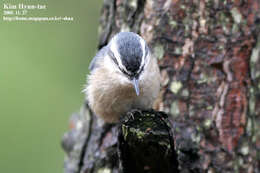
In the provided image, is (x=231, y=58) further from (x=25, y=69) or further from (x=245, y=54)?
(x=25, y=69)

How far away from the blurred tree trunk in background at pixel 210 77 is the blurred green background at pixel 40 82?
7.06 ft

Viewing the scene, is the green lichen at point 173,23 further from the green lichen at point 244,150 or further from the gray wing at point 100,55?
the green lichen at point 244,150

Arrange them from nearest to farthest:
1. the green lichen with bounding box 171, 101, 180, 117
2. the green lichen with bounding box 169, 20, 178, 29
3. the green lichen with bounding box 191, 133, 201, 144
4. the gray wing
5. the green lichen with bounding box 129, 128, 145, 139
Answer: the green lichen with bounding box 129, 128, 145, 139 → the green lichen with bounding box 191, 133, 201, 144 → the green lichen with bounding box 171, 101, 180, 117 → the green lichen with bounding box 169, 20, 178, 29 → the gray wing

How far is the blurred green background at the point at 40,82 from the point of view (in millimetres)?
5484

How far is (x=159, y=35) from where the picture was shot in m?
3.69

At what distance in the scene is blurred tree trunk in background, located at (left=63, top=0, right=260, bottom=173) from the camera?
3.45 m

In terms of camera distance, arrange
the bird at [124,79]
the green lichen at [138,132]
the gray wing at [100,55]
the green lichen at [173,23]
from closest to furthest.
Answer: the green lichen at [138,132]
the bird at [124,79]
the green lichen at [173,23]
the gray wing at [100,55]

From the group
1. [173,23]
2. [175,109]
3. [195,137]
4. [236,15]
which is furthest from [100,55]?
[236,15]

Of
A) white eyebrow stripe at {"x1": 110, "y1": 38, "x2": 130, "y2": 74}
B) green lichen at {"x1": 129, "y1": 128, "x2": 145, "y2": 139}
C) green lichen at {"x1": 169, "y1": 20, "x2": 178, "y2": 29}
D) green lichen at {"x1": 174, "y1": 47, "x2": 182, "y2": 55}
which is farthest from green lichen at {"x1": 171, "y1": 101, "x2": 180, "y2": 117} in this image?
green lichen at {"x1": 129, "y1": 128, "x2": 145, "y2": 139}

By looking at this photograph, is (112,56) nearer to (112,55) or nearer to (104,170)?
(112,55)

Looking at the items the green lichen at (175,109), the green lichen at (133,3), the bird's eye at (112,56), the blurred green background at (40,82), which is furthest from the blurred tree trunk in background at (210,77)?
the blurred green background at (40,82)

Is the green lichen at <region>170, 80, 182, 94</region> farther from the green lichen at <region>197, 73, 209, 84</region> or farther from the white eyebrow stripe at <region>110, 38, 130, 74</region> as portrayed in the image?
the white eyebrow stripe at <region>110, 38, 130, 74</region>

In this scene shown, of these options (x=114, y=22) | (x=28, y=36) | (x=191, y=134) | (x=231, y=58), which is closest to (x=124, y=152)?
(x=191, y=134)

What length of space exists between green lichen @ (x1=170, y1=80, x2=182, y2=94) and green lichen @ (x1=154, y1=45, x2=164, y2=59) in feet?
0.90
